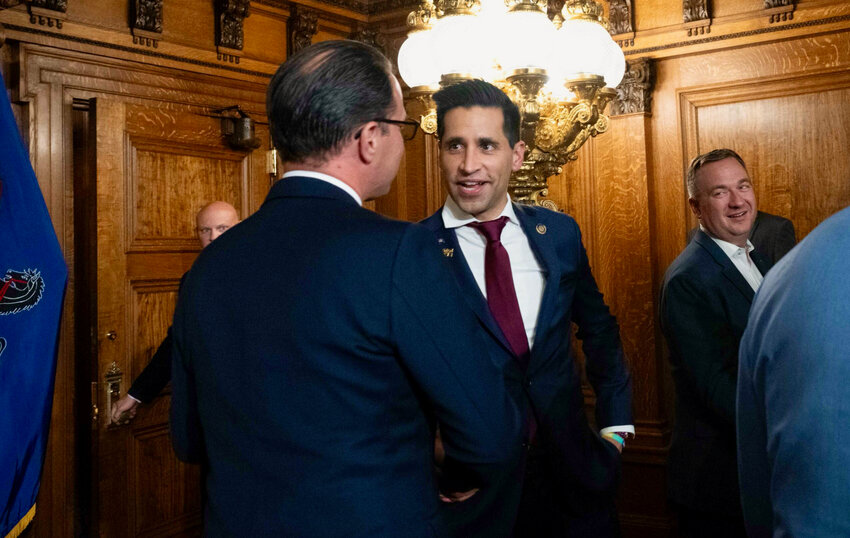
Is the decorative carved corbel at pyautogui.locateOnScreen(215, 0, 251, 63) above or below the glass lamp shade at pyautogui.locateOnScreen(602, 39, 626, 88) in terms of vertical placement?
above

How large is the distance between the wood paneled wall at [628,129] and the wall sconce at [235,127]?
0.06 m

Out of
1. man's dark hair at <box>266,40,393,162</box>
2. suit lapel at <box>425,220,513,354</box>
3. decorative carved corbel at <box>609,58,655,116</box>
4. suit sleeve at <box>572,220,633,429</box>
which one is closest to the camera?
man's dark hair at <box>266,40,393,162</box>

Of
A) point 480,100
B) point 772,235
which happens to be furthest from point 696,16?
point 480,100

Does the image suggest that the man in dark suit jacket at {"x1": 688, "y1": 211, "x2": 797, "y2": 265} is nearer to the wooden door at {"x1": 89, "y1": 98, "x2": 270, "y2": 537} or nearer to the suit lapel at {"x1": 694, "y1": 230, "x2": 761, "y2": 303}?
the suit lapel at {"x1": 694, "y1": 230, "x2": 761, "y2": 303}

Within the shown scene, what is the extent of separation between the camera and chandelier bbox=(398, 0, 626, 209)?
2.05 meters

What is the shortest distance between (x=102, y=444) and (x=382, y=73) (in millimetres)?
2791

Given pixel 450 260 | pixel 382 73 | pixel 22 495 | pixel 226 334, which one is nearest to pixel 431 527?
pixel 226 334

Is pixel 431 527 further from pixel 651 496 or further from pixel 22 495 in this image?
pixel 651 496

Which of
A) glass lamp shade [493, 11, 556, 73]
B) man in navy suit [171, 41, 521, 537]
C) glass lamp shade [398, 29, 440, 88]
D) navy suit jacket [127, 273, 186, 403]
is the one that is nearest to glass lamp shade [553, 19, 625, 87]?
glass lamp shade [493, 11, 556, 73]

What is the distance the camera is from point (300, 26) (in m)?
4.16

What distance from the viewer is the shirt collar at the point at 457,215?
200cm

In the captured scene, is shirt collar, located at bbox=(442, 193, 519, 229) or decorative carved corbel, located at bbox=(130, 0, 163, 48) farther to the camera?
decorative carved corbel, located at bbox=(130, 0, 163, 48)

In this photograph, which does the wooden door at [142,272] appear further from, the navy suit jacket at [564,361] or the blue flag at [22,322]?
the navy suit jacket at [564,361]

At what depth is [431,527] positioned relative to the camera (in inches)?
43.4
